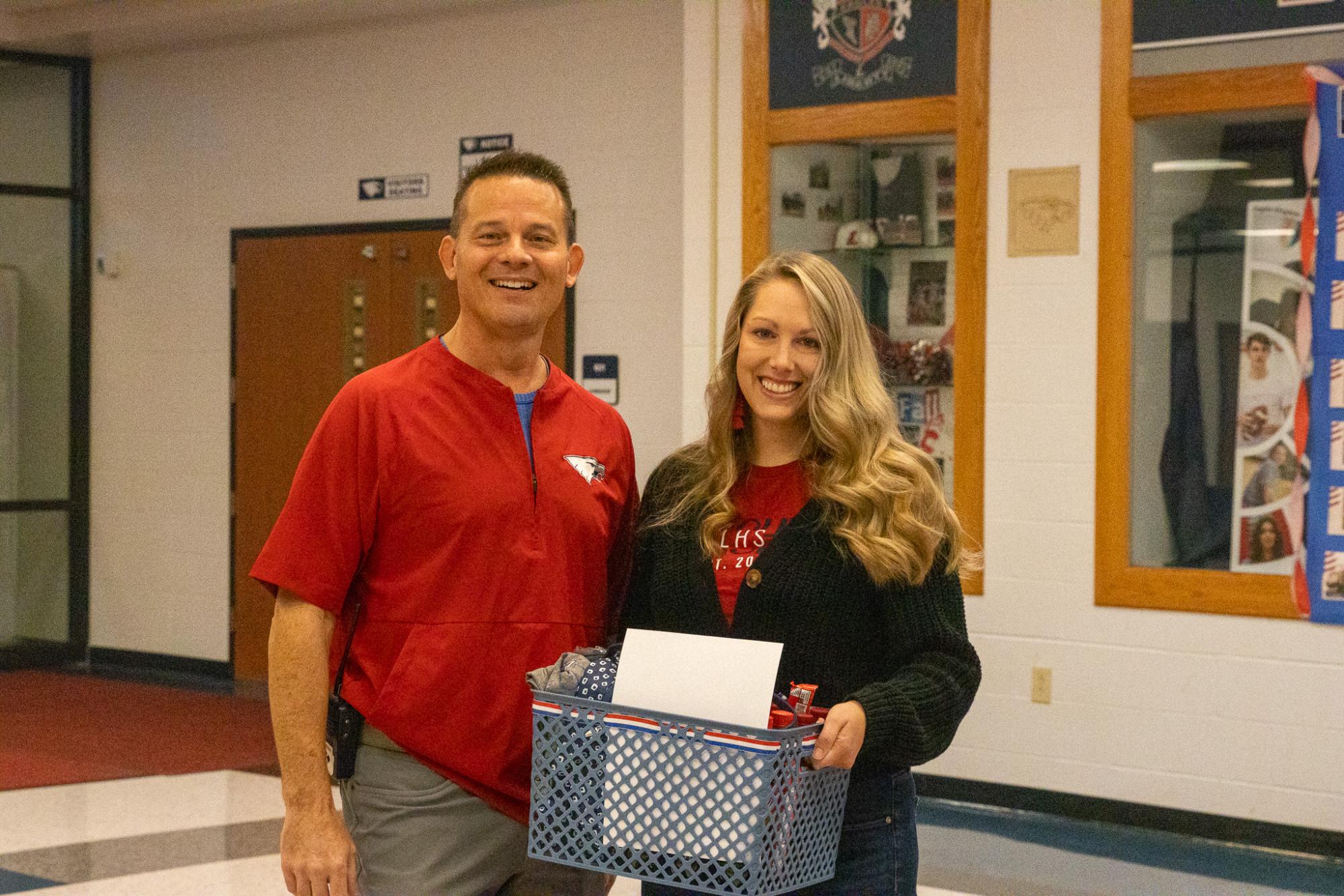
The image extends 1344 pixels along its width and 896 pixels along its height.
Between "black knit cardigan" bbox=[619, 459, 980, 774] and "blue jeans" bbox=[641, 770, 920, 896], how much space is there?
0.03 metres

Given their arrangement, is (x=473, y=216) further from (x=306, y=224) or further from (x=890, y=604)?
(x=306, y=224)

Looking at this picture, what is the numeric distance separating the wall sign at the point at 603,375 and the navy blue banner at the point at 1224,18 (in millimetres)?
2615

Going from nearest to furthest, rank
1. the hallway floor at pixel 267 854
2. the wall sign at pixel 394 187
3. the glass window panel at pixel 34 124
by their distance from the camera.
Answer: the hallway floor at pixel 267 854 → the wall sign at pixel 394 187 → the glass window panel at pixel 34 124

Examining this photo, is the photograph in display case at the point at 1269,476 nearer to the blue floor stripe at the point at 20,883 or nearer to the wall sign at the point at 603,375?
the wall sign at the point at 603,375

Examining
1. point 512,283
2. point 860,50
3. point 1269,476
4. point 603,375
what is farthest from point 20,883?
point 1269,476

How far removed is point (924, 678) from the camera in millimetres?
1931

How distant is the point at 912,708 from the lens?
6.21 ft

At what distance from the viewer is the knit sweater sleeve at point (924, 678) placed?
1.88 metres

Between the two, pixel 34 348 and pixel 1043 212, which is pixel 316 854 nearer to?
pixel 1043 212

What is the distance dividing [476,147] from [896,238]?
2359mm

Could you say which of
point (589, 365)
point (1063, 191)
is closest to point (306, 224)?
point (589, 365)

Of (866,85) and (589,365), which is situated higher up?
(866,85)

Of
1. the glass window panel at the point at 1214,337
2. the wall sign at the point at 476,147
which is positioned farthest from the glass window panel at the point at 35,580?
the glass window panel at the point at 1214,337

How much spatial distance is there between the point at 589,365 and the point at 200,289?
2506 mm
